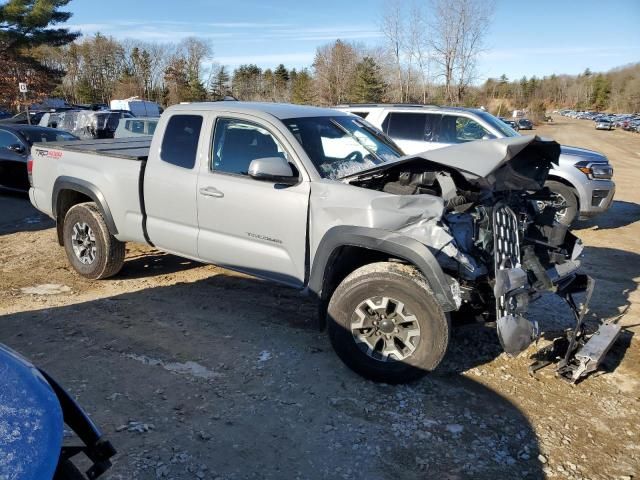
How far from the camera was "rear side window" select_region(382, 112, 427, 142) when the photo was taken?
9375 mm

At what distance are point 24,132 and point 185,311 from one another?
320 inches

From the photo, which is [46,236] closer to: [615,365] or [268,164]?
[268,164]

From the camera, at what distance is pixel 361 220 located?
12.1ft

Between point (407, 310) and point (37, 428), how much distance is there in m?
2.40

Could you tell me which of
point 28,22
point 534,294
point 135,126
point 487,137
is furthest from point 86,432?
point 28,22

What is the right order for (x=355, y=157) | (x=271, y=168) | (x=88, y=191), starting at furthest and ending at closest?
(x=88, y=191), (x=355, y=157), (x=271, y=168)

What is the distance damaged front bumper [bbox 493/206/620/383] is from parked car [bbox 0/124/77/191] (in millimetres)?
9700

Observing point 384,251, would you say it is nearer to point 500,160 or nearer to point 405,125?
point 500,160

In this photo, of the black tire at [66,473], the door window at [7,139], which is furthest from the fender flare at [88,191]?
the door window at [7,139]

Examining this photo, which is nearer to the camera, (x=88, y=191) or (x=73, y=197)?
(x=88, y=191)

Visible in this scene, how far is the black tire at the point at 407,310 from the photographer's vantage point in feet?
11.4

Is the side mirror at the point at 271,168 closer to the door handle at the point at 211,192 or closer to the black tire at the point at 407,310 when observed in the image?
the door handle at the point at 211,192

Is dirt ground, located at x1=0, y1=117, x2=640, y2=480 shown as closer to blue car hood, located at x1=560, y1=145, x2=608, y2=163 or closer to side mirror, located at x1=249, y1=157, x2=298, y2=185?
side mirror, located at x1=249, y1=157, x2=298, y2=185

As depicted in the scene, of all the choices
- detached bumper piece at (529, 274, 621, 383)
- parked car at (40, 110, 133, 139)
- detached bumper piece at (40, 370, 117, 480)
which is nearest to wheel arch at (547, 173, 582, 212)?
detached bumper piece at (529, 274, 621, 383)
